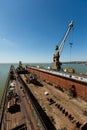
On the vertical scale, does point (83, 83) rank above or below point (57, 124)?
above

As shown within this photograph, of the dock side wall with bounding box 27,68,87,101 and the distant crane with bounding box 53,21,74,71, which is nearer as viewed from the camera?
the dock side wall with bounding box 27,68,87,101

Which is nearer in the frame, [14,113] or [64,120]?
[64,120]

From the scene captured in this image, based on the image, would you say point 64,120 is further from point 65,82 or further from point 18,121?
point 65,82

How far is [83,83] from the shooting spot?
15523mm

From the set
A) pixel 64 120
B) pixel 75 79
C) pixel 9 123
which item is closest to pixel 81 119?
pixel 64 120

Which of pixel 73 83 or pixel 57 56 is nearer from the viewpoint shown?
pixel 73 83

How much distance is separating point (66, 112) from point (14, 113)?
513cm

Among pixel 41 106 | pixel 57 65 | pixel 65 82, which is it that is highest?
pixel 57 65

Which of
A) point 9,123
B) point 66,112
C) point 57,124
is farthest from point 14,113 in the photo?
point 66,112

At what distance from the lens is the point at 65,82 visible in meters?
20.4

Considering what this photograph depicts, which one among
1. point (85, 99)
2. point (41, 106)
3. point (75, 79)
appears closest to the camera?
point (41, 106)

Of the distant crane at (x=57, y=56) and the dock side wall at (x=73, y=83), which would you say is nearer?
the dock side wall at (x=73, y=83)

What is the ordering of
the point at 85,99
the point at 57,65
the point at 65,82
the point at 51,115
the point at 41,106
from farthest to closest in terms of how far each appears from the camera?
the point at 57,65
the point at 65,82
the point at 85,99
the point at 41,106
the point at 51,115

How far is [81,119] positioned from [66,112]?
61.3 inches
